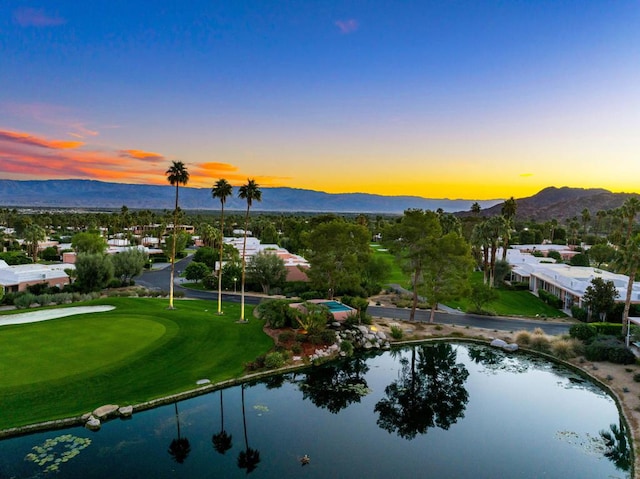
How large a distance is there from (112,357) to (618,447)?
28172 mm

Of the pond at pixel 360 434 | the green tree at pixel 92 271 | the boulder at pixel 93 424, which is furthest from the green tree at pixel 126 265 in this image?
the boulder at pixel 93 424

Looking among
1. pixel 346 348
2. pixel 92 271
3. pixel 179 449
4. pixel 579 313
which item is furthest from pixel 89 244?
pixel 579 313

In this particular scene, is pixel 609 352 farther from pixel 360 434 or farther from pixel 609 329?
pixel 360 434

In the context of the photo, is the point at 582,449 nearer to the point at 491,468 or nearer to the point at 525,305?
the point at 491,468

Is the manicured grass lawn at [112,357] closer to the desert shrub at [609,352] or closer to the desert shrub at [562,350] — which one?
the desert shrub at [562,350]

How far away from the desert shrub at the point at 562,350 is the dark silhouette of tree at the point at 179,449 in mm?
26940

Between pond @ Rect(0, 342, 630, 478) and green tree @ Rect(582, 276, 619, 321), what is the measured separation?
15443 mm

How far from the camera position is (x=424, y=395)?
2569cm

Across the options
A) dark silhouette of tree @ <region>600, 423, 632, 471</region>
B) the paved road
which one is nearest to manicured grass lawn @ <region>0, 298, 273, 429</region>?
the paved road

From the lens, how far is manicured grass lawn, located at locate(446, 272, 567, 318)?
149ft

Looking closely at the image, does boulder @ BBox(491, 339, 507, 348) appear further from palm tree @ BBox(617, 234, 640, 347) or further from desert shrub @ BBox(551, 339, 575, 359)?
palm tree @ BBox(617, 234, 640, 347)

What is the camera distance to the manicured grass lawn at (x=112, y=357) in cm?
2138

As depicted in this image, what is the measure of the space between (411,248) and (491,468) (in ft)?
85.2

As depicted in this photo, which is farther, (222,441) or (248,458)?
(222,441)
